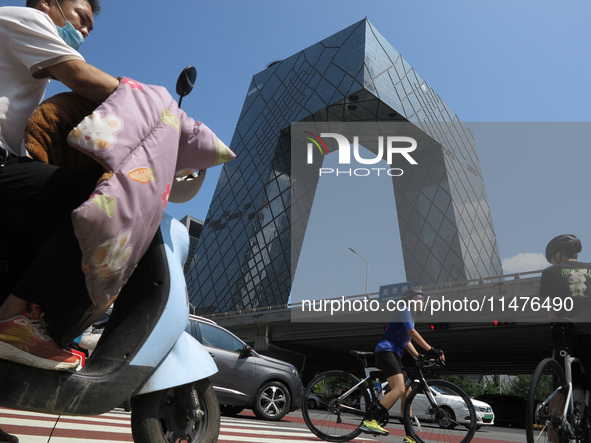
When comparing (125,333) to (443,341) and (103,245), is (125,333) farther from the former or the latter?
(443,341)

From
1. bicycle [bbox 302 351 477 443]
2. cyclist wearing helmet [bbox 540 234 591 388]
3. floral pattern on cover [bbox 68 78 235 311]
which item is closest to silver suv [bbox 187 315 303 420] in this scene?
bicycle [bbox 302 351 477 443]

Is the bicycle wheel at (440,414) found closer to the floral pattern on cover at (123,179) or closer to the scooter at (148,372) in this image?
the scooter at (148,372)

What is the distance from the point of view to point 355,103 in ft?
189

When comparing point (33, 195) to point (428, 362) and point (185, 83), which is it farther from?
point (428, 362)

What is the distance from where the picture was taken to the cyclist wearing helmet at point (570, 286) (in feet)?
14.2

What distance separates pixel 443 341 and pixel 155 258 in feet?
114

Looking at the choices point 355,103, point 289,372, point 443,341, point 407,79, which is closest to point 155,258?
point 289,372

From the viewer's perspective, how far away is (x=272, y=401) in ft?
32.2

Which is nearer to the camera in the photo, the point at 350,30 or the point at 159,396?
the point at 159,396

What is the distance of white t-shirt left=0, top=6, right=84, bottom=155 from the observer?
1.91m

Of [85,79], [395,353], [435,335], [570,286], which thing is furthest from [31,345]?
[435,335]

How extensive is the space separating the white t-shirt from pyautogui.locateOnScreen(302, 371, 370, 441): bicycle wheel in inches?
172

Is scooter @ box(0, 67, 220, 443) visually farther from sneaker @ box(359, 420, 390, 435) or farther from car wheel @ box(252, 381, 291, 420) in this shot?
car wheel @ box(252, 381, 291, 420)

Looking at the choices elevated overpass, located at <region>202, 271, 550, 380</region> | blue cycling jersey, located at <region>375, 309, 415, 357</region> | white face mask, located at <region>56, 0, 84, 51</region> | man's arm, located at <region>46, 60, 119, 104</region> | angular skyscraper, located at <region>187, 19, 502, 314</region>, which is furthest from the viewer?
angular skyscraper, located at <region>187, 19, 502, 314</region>
